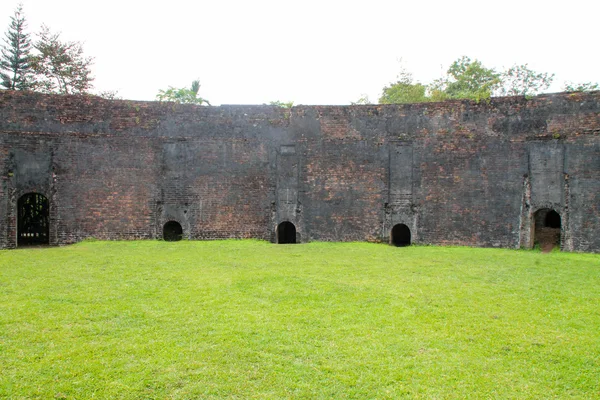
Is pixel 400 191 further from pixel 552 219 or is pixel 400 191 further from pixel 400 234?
pixel 552 219

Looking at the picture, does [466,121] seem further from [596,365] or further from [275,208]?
[596,365]

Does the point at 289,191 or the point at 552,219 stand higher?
the point at 289,191

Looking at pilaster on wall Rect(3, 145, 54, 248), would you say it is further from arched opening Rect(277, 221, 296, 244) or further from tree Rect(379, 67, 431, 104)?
tree Rect(379, 67, 431, 104)

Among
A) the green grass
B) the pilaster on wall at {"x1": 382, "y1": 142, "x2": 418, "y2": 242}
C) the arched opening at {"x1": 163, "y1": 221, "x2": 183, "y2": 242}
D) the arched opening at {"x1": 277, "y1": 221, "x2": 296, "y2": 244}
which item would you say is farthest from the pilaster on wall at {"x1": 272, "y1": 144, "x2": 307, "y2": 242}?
the green grass

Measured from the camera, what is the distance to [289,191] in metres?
16.5

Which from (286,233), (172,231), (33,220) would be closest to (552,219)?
(286,233)

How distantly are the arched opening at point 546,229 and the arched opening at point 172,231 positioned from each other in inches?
493

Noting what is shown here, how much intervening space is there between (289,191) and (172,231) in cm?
466

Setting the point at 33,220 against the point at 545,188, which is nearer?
the point at 545,188

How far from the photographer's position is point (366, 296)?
8.15 m

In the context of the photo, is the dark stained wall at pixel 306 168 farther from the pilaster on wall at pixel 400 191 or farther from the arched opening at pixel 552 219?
the arched opening at pixel 552 219

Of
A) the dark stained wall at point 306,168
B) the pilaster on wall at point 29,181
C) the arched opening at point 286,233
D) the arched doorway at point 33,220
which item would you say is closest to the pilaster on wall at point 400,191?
the dark stained wall at point 306,168

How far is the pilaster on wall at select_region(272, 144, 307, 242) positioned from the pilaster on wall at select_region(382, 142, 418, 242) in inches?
122

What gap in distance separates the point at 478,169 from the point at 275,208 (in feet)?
23.6
